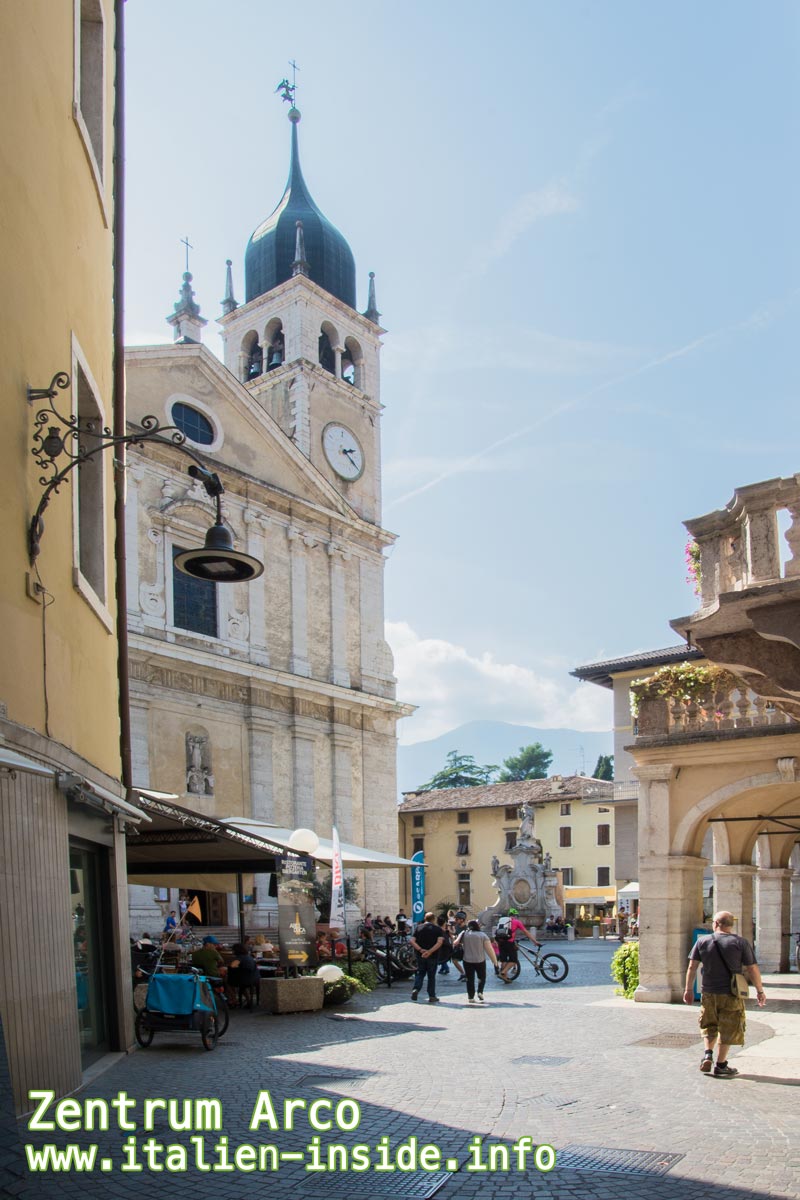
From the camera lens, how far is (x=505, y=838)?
6262cm

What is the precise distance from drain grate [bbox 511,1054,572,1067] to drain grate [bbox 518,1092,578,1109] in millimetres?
1743

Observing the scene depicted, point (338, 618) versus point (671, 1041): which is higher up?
point (338, 618)

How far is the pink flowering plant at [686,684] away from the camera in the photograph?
1720cm

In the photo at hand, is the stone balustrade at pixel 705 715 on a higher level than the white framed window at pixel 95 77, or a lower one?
lower

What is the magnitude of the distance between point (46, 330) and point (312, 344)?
117 ft

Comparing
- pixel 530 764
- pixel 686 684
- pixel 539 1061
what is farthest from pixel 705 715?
pixel 530 764

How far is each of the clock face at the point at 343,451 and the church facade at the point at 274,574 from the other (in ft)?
0.28

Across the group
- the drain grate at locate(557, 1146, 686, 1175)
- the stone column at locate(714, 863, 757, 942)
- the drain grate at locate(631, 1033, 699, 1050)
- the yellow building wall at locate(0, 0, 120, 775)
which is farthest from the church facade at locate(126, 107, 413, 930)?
the drain grate at locate(557, 1146, 686, 1175)

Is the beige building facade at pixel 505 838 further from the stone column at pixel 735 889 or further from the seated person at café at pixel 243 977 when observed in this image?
the seated person at café at pixel 243 977

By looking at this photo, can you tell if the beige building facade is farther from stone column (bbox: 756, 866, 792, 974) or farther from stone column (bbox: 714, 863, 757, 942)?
stone column (bbox: 714, 863, 757, 942)

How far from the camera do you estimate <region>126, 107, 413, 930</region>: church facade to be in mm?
33469

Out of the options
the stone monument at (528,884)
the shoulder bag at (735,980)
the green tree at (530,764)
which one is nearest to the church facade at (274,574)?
the stone monument at (528,884)

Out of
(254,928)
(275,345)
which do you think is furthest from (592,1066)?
(275,345)

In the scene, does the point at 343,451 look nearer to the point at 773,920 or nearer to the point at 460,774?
the point at 773,920
